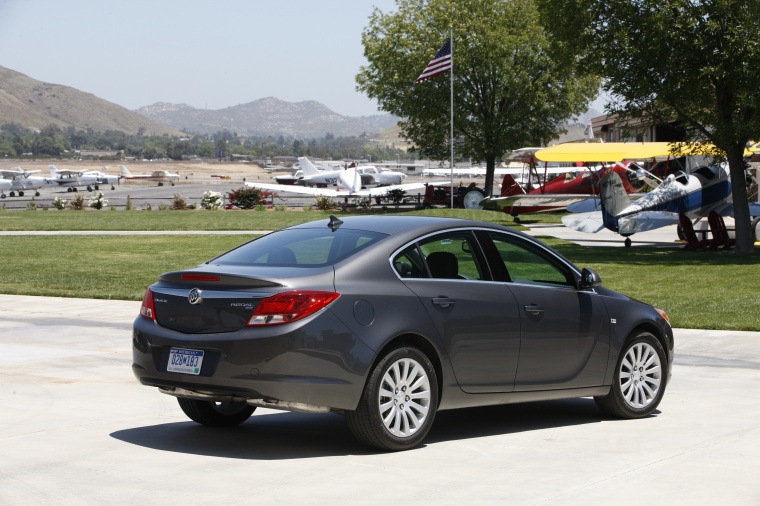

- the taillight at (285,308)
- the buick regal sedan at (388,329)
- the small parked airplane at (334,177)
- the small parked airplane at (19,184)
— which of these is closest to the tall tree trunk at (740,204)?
the buick regal sedan at (388,329)

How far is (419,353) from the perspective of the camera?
752 centimetres

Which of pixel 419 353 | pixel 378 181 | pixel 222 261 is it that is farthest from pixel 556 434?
pixel 378 181

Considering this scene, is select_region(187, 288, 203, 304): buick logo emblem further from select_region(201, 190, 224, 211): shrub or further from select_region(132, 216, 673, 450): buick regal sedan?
select_region(201, 190, 224, 211): shrub

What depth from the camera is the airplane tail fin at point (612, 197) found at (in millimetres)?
32219

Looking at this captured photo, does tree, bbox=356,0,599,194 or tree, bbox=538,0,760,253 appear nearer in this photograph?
tree, bbox=538,0,760,253

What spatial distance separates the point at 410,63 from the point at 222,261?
5243 centimetres

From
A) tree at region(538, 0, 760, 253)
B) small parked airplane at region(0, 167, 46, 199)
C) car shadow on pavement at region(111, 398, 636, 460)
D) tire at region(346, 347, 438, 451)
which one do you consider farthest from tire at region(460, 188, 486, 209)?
small parked airplane at region(0, 167, 46, 199)

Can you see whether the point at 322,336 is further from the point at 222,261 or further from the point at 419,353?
the point at 222,261

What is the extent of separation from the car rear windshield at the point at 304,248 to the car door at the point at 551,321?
1.16m

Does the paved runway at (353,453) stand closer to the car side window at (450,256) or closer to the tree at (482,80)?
the car side window at (450,256)

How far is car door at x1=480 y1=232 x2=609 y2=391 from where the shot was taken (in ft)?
27.3

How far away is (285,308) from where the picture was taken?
711cm

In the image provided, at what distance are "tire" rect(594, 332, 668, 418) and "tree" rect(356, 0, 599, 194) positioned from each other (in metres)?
49.1

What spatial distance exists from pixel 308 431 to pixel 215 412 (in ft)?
2.27
